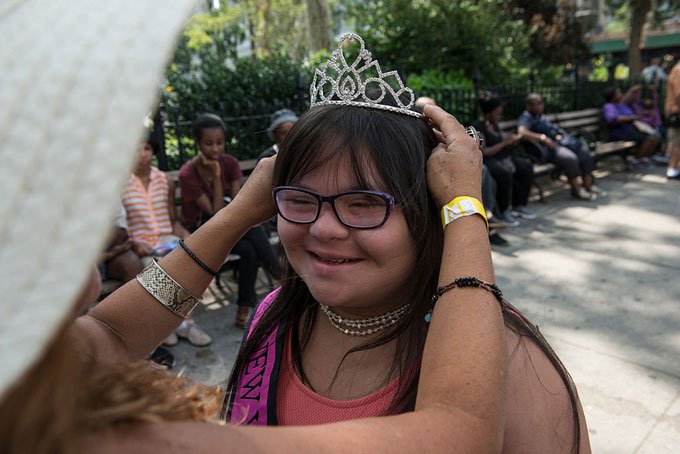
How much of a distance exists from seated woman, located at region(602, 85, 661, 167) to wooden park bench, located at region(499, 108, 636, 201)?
14cm

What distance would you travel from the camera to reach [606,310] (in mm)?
4727

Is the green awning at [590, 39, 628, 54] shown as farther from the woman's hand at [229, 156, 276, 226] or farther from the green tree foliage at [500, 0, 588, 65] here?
the woman's hand at [229, 156, 276, 226]

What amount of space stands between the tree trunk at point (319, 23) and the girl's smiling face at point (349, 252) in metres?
11.3

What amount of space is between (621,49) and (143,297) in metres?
37.4

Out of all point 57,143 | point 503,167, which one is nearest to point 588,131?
point 503,167

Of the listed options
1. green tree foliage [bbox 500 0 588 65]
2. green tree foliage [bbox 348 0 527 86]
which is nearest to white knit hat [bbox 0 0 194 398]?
green tree foliage [bbox 348 0 527 86]

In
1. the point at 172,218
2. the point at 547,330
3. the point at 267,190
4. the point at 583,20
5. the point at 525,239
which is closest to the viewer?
the point at 267,190

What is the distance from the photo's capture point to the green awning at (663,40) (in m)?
30.9

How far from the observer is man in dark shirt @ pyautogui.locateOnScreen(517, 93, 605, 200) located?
8422mm

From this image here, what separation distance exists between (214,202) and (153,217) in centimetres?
54

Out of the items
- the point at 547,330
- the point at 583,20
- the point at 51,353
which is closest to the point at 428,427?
the point at 51,353

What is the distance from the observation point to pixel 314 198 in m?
1.42

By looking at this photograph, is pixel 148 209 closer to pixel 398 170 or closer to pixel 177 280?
pixel 177 280

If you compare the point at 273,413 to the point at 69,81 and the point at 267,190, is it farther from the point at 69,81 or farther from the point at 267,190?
the point at 69,81
